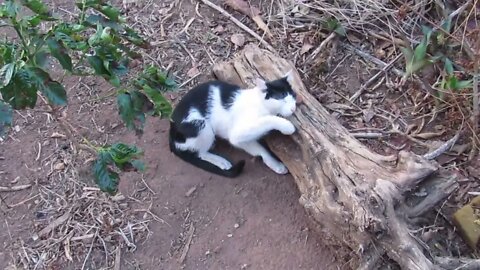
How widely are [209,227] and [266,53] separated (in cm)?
105

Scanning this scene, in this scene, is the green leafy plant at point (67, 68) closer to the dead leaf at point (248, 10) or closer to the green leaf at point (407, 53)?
the dead leaf at point (248, 10)

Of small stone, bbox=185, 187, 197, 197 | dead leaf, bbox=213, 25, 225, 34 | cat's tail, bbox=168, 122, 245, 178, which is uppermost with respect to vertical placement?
dead leaf, bbox=213, 25, 225, 34

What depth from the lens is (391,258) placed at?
9.16 ft

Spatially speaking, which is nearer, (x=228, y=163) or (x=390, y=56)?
(x=228, y=163)

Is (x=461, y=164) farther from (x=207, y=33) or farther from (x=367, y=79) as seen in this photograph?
(x=207, y=33)

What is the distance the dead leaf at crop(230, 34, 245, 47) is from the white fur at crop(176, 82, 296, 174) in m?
0.77

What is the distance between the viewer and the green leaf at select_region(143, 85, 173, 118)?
2891 millimetres

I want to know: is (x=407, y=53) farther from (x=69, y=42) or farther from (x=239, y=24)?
(x=69, y=42)

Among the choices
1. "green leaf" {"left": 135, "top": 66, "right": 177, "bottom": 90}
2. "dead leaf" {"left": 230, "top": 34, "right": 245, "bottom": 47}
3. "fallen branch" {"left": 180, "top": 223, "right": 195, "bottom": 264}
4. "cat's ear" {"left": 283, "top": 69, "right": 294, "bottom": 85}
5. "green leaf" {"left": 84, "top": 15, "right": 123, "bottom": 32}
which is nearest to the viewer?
"green leaf" {"left": 84, "top": 15, "right": 123, "bottom": 32}

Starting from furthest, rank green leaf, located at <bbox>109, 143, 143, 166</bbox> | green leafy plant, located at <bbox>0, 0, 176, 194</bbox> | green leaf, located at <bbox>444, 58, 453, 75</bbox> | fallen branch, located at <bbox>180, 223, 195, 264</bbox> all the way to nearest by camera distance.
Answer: green leaf, located at <bbox>444, 58, 453, 75</bbox>, fallen branch, located at <bbox>180, 223, 195, 264</bbox>, green leaf, located at <bbox>109, 143, 143, 166</bbox>, green leafy plant, located at <bbox>0, 0, 176, 194</bbox>

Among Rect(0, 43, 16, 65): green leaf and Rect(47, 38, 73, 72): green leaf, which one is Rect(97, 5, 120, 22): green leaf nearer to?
Rect(47, 38, 73, 72): green leaf

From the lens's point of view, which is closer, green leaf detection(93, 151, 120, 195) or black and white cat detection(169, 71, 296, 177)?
green leaf detection(93, 151, 120, 195)

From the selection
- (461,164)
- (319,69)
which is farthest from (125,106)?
(461,164)

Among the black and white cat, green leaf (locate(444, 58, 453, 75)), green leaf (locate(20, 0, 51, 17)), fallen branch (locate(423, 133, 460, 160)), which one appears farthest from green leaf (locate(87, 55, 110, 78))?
green leaf (locate(444, 58, 453, 75))
